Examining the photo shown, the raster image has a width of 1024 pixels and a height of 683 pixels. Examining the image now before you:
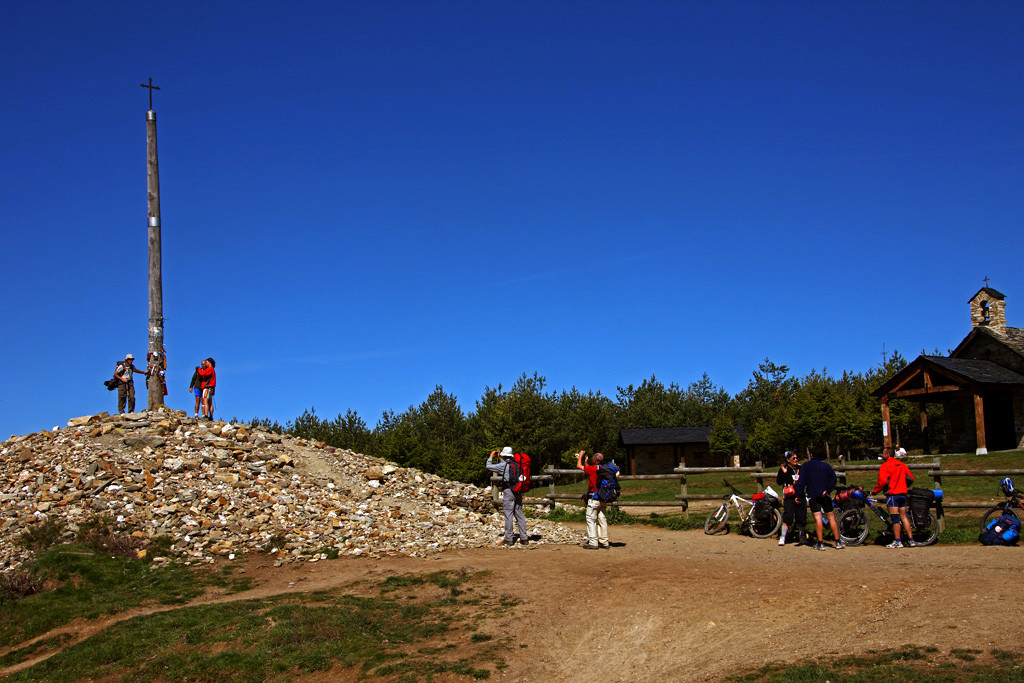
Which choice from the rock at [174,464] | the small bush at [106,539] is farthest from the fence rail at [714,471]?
the small bush at [106,539]

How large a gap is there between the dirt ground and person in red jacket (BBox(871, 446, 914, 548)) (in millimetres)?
477

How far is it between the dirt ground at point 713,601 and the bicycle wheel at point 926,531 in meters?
0.50

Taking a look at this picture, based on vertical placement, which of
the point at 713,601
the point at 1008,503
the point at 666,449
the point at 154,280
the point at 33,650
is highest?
the point at 154,280

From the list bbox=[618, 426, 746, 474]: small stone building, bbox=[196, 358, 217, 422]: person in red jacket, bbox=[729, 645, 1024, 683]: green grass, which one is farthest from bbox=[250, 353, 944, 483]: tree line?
bbox=[729, 645, 1024, 683]: green grass

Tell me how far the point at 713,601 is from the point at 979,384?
86.6ft

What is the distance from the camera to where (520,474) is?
14789 mm

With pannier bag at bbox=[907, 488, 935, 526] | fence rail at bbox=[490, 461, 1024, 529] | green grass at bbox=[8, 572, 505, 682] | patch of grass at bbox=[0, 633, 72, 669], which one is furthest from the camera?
fence rail at bbox=[490, 461, 1024, 529]

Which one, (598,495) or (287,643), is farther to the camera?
(598,495)

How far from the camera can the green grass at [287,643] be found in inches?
349

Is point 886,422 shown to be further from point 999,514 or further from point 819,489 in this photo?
point 819,489

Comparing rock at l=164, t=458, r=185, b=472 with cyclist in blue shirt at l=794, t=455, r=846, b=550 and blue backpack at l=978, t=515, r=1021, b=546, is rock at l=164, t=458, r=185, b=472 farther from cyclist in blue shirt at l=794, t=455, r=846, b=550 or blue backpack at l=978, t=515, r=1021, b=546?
blue backpack at l=978, t=515, r=1021, b=546

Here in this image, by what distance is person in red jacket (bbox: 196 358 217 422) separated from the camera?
20734 millimetres

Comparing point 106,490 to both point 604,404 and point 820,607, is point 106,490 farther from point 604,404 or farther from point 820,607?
point 604,404

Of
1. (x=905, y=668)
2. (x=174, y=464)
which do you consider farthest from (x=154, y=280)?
(x=905, y=668)
